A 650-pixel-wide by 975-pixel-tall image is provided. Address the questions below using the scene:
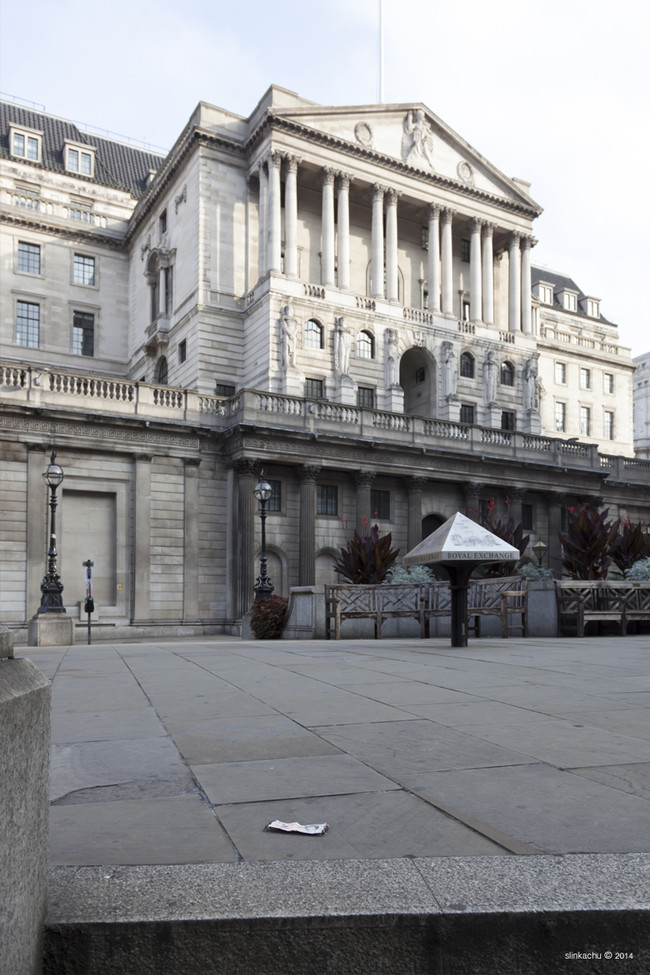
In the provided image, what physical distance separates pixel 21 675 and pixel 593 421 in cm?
7040

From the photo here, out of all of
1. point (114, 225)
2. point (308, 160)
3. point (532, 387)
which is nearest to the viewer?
point (308, 160)

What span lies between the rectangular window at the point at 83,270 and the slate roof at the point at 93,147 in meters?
6.48

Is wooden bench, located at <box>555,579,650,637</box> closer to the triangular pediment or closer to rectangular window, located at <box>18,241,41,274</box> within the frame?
the triangular pediment

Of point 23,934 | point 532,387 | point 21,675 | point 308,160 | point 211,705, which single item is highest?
point 308,160

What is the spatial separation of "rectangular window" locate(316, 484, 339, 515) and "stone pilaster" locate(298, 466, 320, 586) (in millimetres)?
1406

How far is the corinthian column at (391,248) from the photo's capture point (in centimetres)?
4750

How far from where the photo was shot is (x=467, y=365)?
49.9 meters

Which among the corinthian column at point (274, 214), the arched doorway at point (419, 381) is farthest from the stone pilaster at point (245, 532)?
the arched doorway at point (419, 381)

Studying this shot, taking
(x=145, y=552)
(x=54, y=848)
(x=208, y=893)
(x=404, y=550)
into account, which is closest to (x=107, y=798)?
(x=54, y=848)

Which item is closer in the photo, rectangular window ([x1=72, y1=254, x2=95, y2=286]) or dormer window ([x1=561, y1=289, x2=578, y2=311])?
rectangular window ([x1=72, y1=254, x2=95, y2=286])

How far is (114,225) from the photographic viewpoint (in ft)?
184

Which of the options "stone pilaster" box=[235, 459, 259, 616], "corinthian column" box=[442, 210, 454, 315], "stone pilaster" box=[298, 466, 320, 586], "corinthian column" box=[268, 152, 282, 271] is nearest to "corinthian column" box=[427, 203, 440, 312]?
"corinthian column" box=[442, 210, 454, 315]

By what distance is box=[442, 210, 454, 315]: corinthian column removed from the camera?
4919cm

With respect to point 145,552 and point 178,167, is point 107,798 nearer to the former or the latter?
point 145,552
